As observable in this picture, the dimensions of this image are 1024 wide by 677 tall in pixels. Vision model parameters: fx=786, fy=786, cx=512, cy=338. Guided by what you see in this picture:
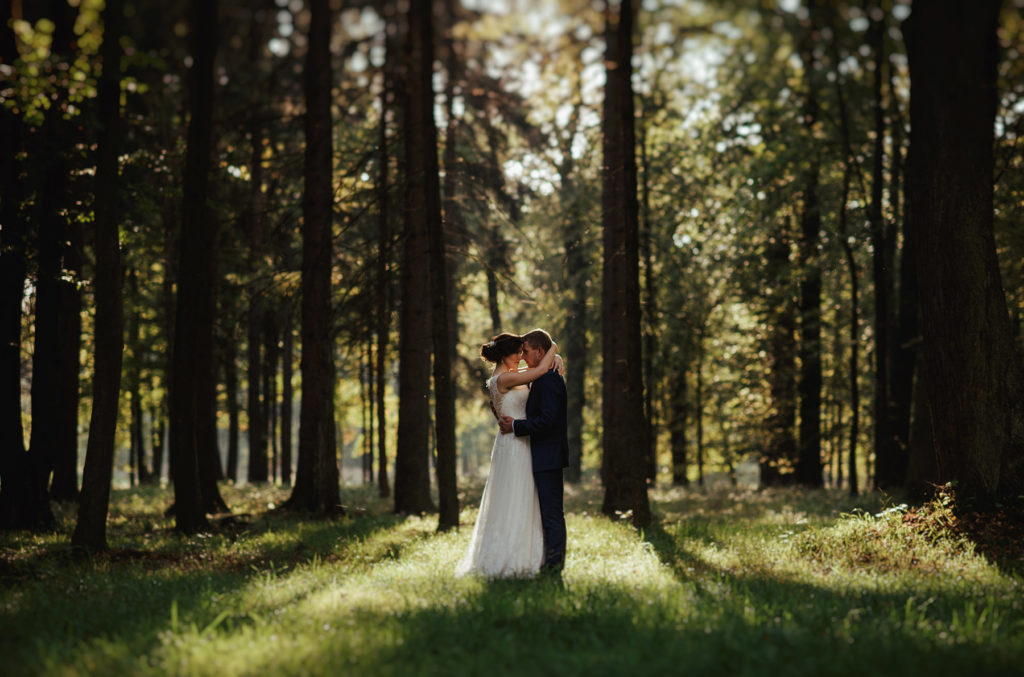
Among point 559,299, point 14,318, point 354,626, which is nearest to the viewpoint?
point 354,626

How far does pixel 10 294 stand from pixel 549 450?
989cm

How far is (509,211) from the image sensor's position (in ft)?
78.3

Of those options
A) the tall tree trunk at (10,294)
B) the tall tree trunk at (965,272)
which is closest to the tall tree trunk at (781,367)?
the tall tree trunk at (965,272)

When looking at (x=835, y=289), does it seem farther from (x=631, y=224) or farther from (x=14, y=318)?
(x=14, y=318)

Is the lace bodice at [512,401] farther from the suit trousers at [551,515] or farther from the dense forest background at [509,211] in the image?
the dense forest background at [509,211]

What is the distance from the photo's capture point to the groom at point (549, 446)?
25.7ft

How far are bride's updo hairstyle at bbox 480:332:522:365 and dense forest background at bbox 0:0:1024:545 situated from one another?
3.43 metres

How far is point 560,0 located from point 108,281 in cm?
640

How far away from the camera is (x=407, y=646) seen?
5023 mm

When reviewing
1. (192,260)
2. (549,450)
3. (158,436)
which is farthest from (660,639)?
(158,436)

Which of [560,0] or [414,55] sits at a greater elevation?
[414,55]

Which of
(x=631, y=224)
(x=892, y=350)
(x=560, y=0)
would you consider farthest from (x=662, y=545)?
(x=892, y=350)

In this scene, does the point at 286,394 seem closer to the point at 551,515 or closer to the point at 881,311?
the point at 881,311

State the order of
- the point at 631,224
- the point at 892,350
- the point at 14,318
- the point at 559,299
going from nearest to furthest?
the point at 631,224
the point at 14,318
the point at 892,350
the point at 559,299
